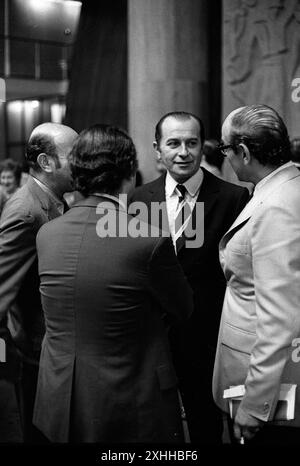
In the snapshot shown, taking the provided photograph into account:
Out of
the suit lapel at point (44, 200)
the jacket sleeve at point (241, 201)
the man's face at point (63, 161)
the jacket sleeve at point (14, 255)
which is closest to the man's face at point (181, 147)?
the jacket sleeve at point (241, 201)

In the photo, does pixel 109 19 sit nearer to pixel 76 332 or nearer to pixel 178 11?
pixel 178 11

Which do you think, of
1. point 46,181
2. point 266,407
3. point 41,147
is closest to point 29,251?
point 46,181

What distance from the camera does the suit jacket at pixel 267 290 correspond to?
2.27 m

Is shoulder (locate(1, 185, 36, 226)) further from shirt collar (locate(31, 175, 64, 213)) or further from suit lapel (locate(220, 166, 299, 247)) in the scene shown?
suit lapel (locate(220, 166, 299, 247))

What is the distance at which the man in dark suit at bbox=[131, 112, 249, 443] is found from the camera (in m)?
3.33

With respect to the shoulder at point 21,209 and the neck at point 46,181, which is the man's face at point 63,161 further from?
the shoulder at point 21,209

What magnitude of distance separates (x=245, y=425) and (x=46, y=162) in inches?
55.1

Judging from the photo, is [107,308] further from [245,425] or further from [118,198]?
[245,425]

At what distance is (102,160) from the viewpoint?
233cm

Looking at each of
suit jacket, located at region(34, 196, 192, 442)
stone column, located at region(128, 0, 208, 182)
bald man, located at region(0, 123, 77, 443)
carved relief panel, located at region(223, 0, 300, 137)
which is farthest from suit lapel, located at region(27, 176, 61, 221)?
stone column, located at region(128, 0, 208, 182)

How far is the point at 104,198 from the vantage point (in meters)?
2.37

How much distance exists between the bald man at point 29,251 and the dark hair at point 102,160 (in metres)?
0.52
